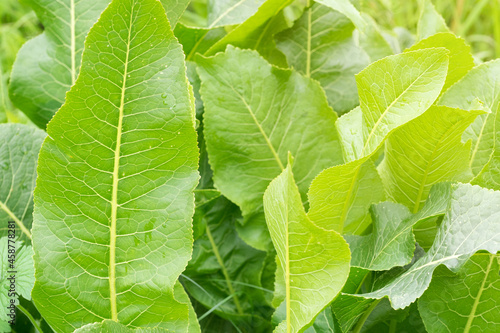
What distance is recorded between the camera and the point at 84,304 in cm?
59

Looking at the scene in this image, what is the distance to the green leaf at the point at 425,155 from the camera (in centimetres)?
59

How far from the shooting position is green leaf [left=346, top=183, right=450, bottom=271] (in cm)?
58

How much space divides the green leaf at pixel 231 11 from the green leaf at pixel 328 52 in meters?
0.09

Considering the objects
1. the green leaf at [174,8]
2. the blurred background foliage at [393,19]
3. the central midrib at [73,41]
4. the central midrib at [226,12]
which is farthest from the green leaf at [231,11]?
the blurred background foliage at [393,19]

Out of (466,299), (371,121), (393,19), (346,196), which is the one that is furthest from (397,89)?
(393,19)

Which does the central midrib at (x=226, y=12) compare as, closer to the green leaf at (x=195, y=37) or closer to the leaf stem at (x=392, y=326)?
the green leaf at (x=195, y=37)

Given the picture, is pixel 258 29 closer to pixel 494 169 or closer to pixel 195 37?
pixel 195 37

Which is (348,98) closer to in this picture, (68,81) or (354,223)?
(354,223)

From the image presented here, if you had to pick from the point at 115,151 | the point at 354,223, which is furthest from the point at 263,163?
the point at 115,151

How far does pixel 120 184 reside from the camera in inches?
22.7

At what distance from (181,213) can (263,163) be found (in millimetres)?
225

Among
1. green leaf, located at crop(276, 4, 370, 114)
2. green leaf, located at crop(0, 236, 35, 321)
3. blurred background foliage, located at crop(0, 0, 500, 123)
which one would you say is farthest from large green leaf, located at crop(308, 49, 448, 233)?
blurred background foliage, located at crop(0, 0, 500, 123)

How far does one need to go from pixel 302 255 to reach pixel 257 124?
283 mm

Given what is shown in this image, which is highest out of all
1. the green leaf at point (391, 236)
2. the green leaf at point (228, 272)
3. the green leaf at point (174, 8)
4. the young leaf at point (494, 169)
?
the green leaf at point (174, 8)
